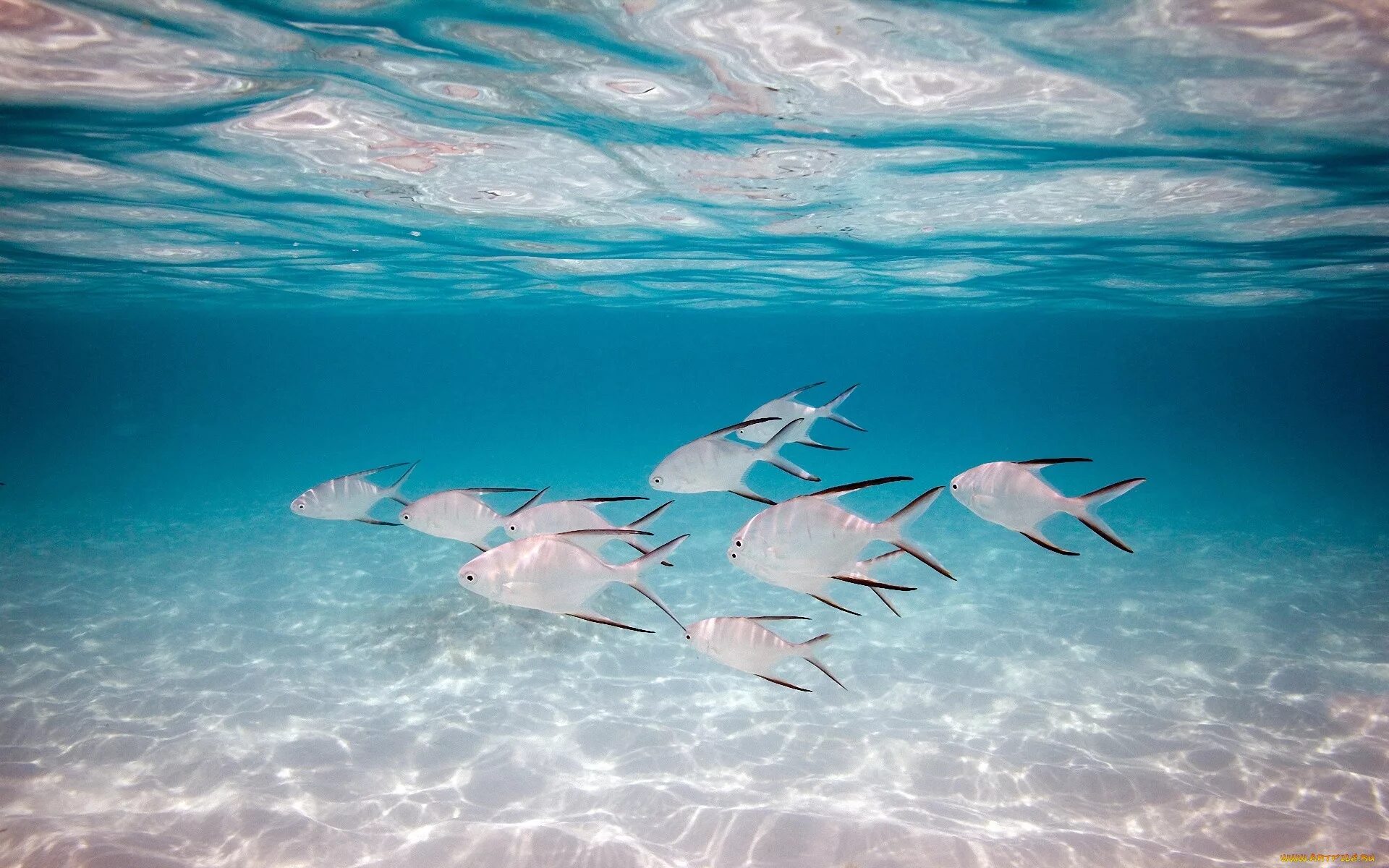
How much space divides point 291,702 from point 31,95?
952 centimetres

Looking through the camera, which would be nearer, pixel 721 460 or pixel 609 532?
pixel 609 532

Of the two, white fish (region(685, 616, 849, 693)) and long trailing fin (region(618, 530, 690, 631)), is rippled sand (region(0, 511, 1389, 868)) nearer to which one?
white fish (region(685, 616, 849, 693))

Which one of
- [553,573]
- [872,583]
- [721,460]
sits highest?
[721,460]

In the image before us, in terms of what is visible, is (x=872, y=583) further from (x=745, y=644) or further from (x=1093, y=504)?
(x=745, y=644)

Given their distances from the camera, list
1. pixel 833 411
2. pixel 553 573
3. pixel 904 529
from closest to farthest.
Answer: pixel 904 529, pixel 553 573, pixel 833 411

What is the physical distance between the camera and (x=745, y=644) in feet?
15.4

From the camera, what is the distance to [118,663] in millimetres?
9375

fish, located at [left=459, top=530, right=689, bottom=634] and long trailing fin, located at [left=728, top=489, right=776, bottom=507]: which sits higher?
long trailing fin, located at [left=728, top=489, right=776, bottom=507]

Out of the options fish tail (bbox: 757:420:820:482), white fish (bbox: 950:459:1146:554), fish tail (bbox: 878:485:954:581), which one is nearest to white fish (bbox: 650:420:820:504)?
fish tail (bbox: 757:420:820:482)

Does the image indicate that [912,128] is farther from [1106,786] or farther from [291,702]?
[291,702]

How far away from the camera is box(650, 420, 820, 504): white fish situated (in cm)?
428

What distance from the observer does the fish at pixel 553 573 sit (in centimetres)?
385

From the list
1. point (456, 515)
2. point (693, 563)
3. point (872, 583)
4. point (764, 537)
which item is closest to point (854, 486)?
point (872, 583)

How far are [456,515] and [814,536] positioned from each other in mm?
3074
